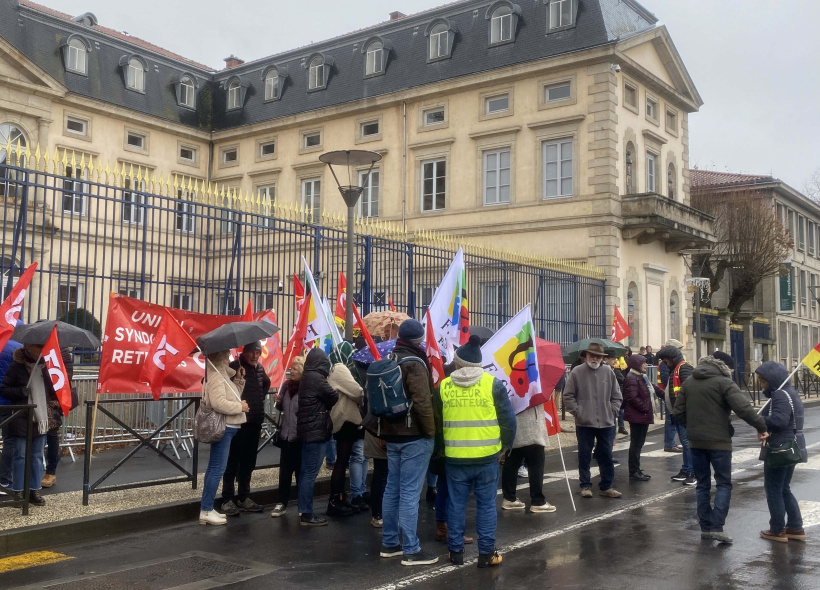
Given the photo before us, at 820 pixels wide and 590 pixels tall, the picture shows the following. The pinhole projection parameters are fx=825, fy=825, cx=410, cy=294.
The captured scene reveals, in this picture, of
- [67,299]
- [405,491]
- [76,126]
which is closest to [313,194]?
[76,126]

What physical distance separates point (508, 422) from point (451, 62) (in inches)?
922

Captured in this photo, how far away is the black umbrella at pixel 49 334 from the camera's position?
803cm

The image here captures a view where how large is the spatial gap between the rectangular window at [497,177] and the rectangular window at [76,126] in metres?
14.3

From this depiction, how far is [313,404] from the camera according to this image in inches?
317

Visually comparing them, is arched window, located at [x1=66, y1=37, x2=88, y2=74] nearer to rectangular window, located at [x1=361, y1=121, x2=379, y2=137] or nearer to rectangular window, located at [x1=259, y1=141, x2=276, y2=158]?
rectangular window, located at [x1=259, y1=141, x2=276, y2=158]

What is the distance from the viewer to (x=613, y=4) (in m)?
26.4

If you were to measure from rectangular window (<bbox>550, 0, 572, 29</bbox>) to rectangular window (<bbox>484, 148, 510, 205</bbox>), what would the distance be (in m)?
4.19

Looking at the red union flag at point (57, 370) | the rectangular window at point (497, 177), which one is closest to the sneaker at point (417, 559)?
the red union flag at point (57, 370)

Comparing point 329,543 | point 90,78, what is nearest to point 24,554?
point 329,543

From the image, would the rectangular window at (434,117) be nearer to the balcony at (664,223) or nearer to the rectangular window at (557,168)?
the rectangular window at (557,168)

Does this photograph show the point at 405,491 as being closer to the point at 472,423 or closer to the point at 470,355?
the point at 472,423

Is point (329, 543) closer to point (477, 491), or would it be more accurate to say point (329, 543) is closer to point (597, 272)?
point (477, 491)

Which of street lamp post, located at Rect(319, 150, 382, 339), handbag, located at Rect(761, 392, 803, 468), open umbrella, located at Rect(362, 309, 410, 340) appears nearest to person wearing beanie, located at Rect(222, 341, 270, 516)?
open umbrella, located at Rect(362, 309, 410, 340)

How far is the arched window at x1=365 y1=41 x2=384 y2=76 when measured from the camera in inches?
1186
